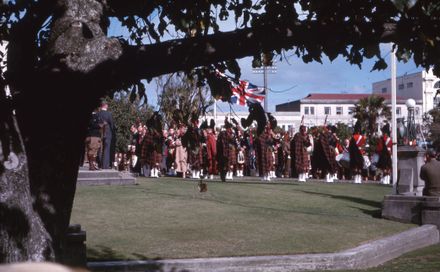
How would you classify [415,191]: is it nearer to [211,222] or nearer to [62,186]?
[211,222]

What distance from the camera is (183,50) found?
162 inches

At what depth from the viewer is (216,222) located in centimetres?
1153

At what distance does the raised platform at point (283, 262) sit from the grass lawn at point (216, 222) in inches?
14.2

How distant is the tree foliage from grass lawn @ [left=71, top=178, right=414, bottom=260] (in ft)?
15.3

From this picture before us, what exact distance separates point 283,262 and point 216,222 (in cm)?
277

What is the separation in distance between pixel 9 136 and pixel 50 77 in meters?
0.40

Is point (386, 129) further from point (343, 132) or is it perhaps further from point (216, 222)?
point (343, 132)

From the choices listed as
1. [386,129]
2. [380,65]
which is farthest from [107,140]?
[380,65]

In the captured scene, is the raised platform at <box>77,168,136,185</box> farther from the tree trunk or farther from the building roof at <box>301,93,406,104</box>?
the building roof at <box>301,93,406,104</box>

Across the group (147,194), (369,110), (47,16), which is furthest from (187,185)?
(369,110)

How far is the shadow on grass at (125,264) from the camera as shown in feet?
26.2

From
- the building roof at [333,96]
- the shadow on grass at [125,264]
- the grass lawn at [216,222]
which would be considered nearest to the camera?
the shadow on grass at [125,264]

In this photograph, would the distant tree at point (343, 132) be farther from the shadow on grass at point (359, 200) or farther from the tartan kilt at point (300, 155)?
the shadow on grass at point (359, 200)

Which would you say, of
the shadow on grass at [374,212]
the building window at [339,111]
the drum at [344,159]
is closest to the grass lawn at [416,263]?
the shadow on grass at [374,212]
